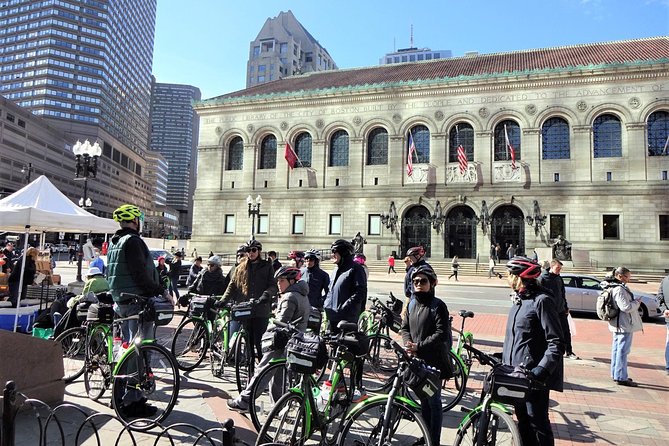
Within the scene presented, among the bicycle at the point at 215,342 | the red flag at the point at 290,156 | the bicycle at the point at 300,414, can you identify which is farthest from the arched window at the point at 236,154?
the bicycle at the point at 300,414

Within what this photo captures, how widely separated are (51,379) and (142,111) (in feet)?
560

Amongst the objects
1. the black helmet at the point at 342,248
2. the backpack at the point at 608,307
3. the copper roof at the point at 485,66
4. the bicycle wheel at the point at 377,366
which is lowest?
the bicycle wheel at the point at 377,366

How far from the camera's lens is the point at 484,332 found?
1150cm

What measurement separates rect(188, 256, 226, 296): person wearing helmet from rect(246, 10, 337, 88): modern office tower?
10352cm

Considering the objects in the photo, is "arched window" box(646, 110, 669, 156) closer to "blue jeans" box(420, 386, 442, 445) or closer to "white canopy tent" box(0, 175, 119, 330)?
"blue jeans" box(420, 386, 442, 445)

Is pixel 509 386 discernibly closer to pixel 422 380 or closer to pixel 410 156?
pixel 422 380

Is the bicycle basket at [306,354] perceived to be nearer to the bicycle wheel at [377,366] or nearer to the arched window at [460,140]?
the bicycle wheel at [377,366]

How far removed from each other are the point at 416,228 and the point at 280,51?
292 feet

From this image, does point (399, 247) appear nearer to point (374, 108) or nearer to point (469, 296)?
point (374, 108)

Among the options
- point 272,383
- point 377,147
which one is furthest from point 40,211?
point 377,147

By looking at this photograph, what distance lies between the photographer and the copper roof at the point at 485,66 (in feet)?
123

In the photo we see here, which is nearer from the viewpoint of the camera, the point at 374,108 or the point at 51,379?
the point at 51,379

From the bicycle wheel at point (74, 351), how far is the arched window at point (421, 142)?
36413mm

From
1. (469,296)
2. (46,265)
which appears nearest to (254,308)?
(46,265)
